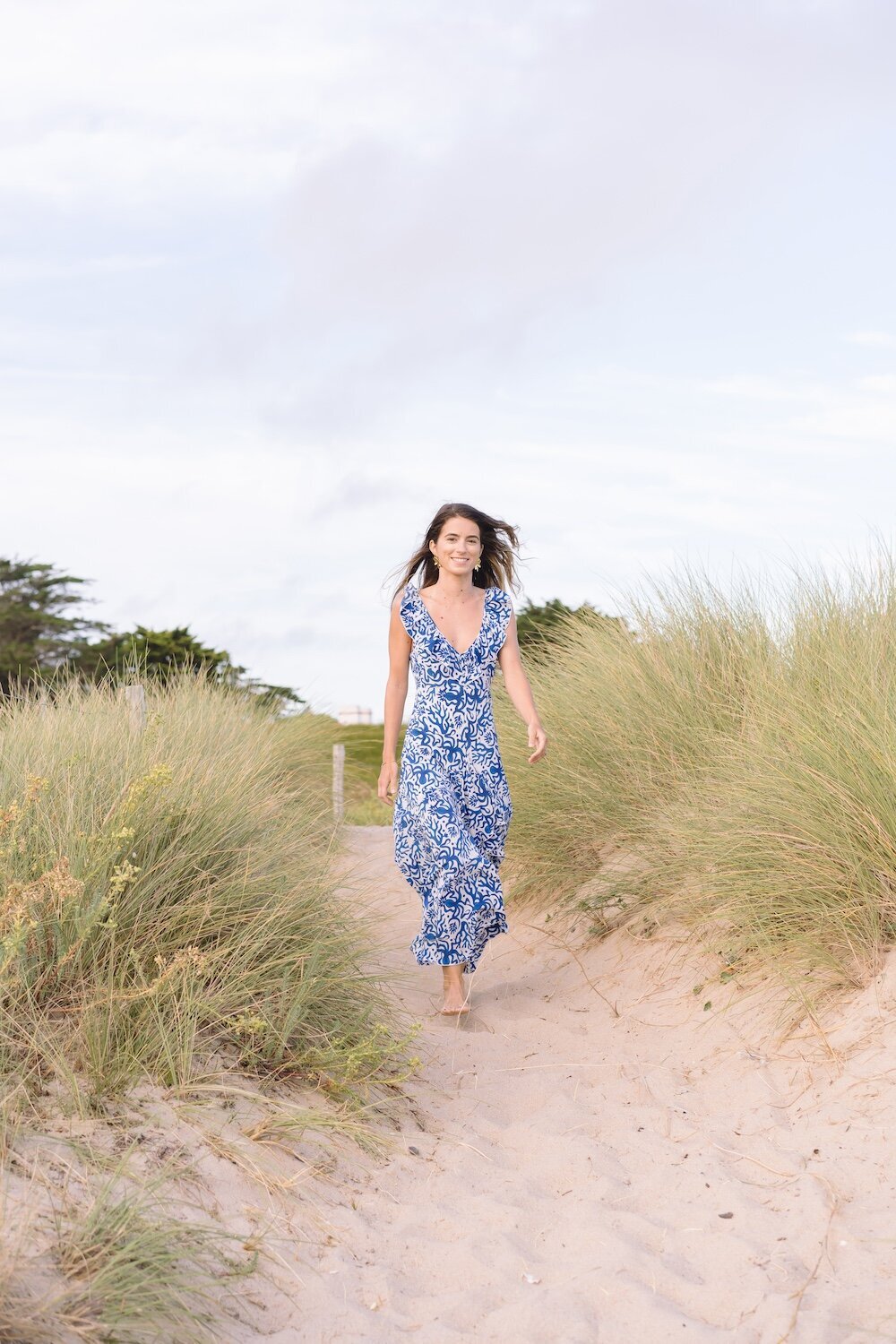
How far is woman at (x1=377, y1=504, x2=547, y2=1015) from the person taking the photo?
4820mm

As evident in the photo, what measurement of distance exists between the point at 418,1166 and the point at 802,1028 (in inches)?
57.9

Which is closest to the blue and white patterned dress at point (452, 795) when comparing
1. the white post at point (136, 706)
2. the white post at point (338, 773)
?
the white post at point (136, 706)

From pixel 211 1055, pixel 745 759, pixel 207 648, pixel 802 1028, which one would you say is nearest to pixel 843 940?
pixel 802 1028

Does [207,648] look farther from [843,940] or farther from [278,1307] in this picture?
[278,1307]

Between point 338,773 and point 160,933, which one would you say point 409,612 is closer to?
point 160,933

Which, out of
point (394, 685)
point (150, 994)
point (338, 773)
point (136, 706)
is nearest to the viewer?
point (150, 994)

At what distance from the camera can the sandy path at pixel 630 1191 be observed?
107 inches

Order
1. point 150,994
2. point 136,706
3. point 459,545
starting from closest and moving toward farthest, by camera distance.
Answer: point 150,994
point 459,545
point 136,706

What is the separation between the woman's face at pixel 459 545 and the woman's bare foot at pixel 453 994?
1622 millimetres

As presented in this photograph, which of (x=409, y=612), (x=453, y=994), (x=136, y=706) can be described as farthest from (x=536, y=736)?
(x=136, y=706)

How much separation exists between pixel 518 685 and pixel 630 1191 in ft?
7.31

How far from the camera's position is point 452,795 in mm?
4918

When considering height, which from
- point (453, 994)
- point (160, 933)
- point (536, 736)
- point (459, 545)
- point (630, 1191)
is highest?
point (459, 545)

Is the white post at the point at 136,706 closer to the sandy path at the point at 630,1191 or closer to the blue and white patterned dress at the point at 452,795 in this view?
the blue and white patterned dress at the point at 452,795
